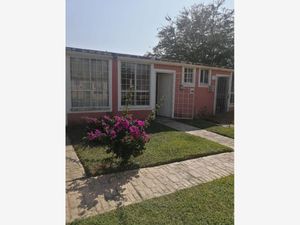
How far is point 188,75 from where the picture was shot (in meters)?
10.9

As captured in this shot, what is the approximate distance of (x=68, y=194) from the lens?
3.09 m

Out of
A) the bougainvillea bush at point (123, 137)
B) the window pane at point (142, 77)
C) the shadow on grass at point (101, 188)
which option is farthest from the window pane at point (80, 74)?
the shadow on grass at point (101, 188)

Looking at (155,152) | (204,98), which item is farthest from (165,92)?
(155,152)

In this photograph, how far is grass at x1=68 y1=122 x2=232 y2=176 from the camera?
4215 mm

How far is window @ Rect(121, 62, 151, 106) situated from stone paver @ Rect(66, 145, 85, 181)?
435 centimetres

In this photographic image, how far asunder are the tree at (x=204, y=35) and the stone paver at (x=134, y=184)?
21.1 meters

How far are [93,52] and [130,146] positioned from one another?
530cm

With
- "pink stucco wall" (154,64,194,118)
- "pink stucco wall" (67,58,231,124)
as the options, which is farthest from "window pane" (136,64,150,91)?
"pink stucco wall" (154,64,194,118)

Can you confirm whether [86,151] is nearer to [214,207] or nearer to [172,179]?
[172,179]

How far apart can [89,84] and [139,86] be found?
2.43 m

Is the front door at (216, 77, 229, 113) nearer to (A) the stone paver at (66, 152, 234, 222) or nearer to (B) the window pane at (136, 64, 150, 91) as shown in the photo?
(B) the window pane at (136, 64, 150, 91)

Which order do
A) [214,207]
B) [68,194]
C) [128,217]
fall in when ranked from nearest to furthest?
1. [128,217]
2. [214,207]
3. [68,194]

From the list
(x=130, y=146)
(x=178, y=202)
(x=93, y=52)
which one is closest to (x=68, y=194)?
(x=130, y=146)
